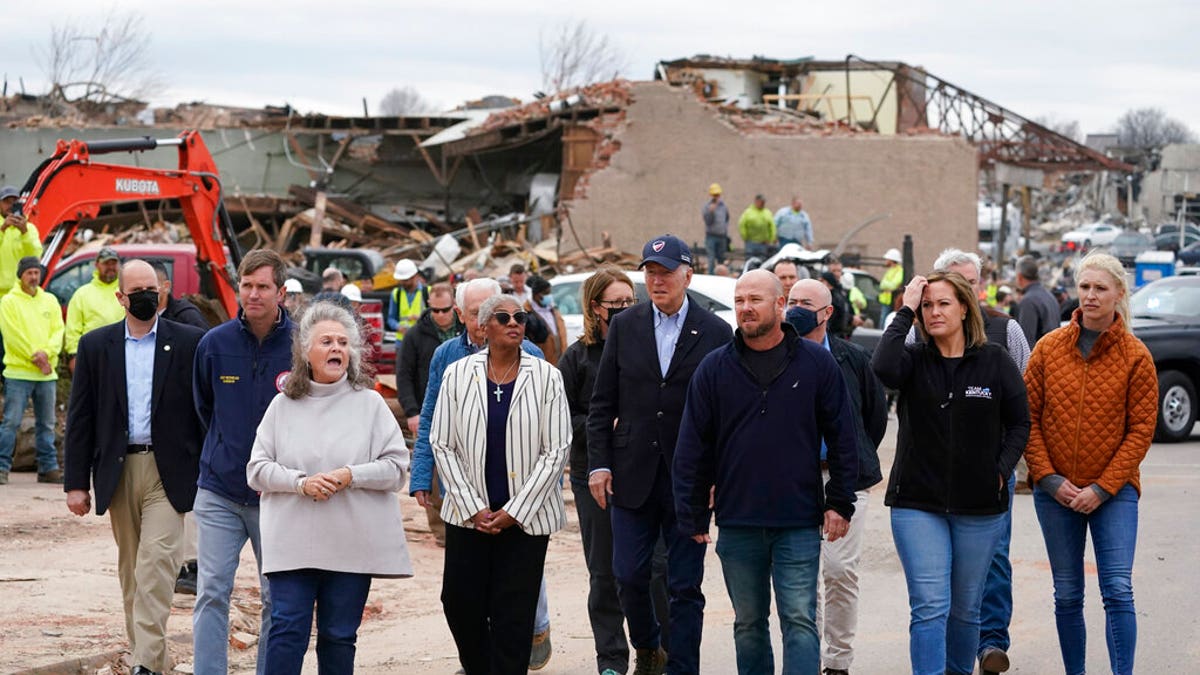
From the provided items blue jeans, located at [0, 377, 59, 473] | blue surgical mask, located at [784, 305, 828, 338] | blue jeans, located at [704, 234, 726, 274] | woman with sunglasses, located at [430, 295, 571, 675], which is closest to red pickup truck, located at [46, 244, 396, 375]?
blue jeans, located at [0, 377, 59, 473]

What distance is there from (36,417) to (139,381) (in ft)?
24.1

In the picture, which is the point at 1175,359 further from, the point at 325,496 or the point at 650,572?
the point at 325,496

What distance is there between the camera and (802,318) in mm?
7418

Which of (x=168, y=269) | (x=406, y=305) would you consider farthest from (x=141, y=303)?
(x=168, y=269)

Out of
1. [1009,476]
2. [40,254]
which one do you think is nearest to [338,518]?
[1009,476]

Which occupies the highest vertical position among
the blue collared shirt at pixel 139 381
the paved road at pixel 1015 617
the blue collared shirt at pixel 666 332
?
the blue collared shirt at pixel 666 332

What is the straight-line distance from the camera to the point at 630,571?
7375mm

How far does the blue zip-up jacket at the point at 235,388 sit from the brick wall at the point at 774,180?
81.8 feet

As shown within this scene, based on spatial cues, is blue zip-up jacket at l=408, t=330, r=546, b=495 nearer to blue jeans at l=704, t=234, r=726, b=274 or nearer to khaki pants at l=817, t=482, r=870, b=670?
khaki pants at l=817, t=482, r=870, b=670

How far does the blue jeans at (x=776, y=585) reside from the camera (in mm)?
6531

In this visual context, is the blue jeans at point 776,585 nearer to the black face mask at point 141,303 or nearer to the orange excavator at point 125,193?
the black face mask at point 141,303

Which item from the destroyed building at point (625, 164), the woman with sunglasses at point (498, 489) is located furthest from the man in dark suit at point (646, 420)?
the destroyed building at point (625, 164)

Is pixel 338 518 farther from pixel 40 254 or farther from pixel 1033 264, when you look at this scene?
pixel 40 254

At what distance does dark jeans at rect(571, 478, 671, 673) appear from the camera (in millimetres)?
7605
